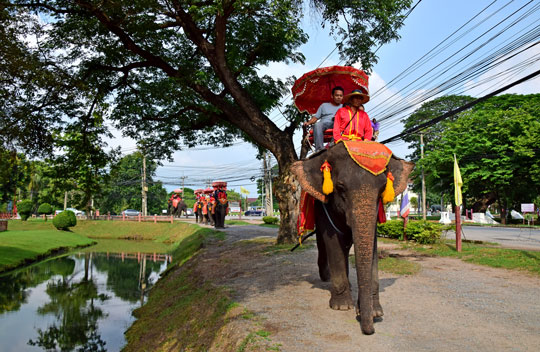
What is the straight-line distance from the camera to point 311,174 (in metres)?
5.69

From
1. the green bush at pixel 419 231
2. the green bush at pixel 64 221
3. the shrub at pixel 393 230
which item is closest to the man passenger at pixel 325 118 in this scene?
the green bush at pixel 419 231

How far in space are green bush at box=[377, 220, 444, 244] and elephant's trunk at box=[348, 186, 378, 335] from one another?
29.3 feet

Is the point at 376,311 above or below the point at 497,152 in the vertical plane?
below

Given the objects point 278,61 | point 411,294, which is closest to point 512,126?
point 278,61

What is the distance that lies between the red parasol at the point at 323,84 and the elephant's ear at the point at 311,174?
188 centimetres

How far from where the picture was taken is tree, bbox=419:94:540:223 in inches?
1144

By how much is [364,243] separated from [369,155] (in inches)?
41.3

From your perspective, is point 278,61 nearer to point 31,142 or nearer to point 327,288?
point 31,142

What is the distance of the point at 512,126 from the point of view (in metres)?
30.0

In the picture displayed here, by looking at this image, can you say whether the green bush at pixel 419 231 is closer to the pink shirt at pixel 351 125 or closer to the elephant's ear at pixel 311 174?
the pink shirt at pixel 351 125

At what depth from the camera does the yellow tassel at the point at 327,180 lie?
532 centimetres

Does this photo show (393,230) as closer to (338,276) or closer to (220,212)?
(338,276)

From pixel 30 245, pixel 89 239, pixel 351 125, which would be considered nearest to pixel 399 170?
pixel 351 125

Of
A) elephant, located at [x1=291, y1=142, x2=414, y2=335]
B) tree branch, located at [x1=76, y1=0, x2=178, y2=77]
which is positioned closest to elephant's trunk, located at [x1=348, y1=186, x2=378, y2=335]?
elephant, located at [x1=291, y1=142, x2=414, y2=335]
